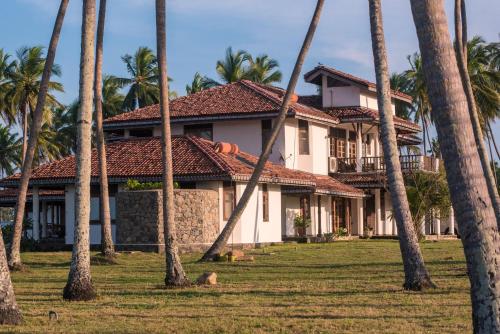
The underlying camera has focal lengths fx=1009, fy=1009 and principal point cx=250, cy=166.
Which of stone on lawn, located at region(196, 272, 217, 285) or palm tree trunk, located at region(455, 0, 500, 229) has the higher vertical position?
palm tree trunk, located at region(455, 0, 500, 229)

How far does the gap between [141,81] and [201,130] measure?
71.1ft

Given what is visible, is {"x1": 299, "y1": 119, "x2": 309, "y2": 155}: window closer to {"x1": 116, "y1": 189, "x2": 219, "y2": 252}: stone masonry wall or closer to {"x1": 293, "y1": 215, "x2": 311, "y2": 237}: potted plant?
{"x1": 293, "y1": 215, "x2": 311, "y2": 237}: potted plant

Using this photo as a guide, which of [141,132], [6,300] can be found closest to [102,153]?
[6,300]

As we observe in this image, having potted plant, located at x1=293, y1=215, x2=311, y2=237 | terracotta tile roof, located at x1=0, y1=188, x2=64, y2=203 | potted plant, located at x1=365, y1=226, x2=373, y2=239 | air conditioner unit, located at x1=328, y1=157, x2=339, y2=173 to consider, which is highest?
air conditioner unit, located at x1=328, y1=157, x2=339, y2=173

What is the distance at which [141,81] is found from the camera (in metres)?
67.5

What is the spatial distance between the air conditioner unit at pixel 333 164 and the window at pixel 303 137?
269cm

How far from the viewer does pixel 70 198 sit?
132 feet

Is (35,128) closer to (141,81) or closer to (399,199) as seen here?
(399,199)

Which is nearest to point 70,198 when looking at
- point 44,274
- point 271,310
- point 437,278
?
point 44,274

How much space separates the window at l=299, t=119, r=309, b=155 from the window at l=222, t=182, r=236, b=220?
959cm

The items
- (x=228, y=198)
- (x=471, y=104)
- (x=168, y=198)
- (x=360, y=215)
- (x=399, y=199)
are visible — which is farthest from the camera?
(x=360, y=215)

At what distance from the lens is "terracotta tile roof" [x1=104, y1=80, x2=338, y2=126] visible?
148 ft

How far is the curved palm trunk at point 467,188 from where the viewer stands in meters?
9.57

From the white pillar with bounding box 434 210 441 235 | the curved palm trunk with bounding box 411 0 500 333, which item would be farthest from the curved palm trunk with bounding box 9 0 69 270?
the white pillar with bounding box 434 210 441 235
